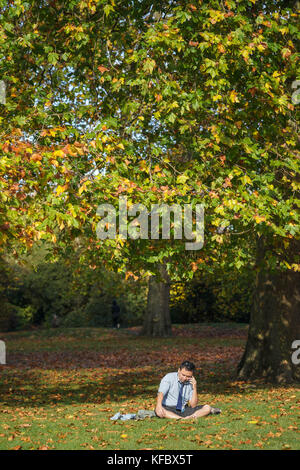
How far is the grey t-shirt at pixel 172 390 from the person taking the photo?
10.4 meters

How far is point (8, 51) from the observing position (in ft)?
38.3

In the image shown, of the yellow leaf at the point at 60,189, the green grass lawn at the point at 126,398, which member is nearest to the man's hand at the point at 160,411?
the green grass lawn at the point at 126,398

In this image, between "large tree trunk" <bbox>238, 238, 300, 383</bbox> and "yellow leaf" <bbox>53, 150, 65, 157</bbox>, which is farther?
"large tree trunk" <bbox>238, 238, 300, 383</bbox>

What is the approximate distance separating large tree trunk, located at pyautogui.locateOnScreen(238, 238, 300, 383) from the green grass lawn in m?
0.66

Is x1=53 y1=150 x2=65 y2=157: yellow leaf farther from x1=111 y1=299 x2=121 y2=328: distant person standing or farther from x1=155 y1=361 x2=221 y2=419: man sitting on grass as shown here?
x1=111 y1=299 x2=121 y2=328: distant person standing

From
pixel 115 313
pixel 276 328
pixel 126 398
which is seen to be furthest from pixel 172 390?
pixel 115 313

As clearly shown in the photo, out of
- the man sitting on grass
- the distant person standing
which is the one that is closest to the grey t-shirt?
the man sitting on grass

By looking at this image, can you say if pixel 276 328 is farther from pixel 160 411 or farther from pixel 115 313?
pixel 115 313

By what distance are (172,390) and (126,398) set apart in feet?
12.2

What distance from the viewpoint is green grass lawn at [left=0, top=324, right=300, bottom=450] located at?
8.55 metres

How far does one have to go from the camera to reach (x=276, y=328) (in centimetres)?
1505

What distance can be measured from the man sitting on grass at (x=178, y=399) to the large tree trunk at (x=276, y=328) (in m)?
4.84

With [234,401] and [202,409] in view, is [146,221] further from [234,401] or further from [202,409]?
[234,401]

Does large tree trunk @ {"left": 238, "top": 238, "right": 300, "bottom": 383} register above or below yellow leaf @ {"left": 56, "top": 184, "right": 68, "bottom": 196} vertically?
below
